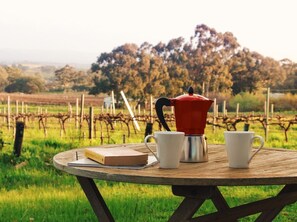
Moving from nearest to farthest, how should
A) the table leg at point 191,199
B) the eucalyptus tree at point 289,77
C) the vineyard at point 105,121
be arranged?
1. the table leg at point 191,199
2. the vineyard at point 105,121
3. the eucalyptus tree at point 289,77

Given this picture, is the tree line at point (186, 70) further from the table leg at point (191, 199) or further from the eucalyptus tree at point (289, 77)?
the table leg at point (191, 199)

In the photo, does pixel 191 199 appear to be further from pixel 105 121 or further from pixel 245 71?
pixel 245 71

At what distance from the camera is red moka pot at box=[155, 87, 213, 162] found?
7.09 feet

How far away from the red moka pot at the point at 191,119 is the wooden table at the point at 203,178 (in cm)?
5

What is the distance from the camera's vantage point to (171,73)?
2256 cm

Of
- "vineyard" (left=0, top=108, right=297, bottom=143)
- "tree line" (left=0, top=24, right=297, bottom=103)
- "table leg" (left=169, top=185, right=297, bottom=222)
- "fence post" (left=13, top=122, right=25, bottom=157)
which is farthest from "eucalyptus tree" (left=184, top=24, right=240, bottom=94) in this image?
"table leg" (left=169, top=185, right=297, bottom=222)

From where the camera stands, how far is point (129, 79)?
71.1ft

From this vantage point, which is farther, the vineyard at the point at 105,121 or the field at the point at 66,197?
the vineyard at the point at 105,121

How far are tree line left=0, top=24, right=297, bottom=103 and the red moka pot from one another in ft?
61.1

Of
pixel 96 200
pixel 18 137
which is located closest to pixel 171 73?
pixel 18 137

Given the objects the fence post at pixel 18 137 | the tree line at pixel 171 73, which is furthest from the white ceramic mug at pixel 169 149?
the tree line at pixel 171 73

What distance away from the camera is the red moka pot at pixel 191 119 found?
2162 mm

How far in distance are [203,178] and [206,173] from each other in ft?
0.34

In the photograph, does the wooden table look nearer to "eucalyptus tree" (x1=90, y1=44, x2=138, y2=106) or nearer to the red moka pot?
the red moka pot
